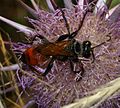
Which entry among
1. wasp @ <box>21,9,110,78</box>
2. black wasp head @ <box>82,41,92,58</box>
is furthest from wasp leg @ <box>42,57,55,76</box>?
black wasp head @ <box>82,41,92,58</box>

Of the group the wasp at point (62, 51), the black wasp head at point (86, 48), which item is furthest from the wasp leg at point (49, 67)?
the black wasp head at point (86, 48)

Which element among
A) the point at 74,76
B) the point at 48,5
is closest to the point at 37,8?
the point at 48,5

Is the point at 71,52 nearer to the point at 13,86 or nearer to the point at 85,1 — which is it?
the point at 85,1

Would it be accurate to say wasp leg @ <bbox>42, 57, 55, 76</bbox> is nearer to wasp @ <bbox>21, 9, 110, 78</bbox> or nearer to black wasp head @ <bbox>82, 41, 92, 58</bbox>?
wasp @ <bbox>21, 9, 110, 78</bbox>

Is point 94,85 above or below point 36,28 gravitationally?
below

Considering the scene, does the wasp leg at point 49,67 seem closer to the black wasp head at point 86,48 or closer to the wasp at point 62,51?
the wasp at point 62,51
